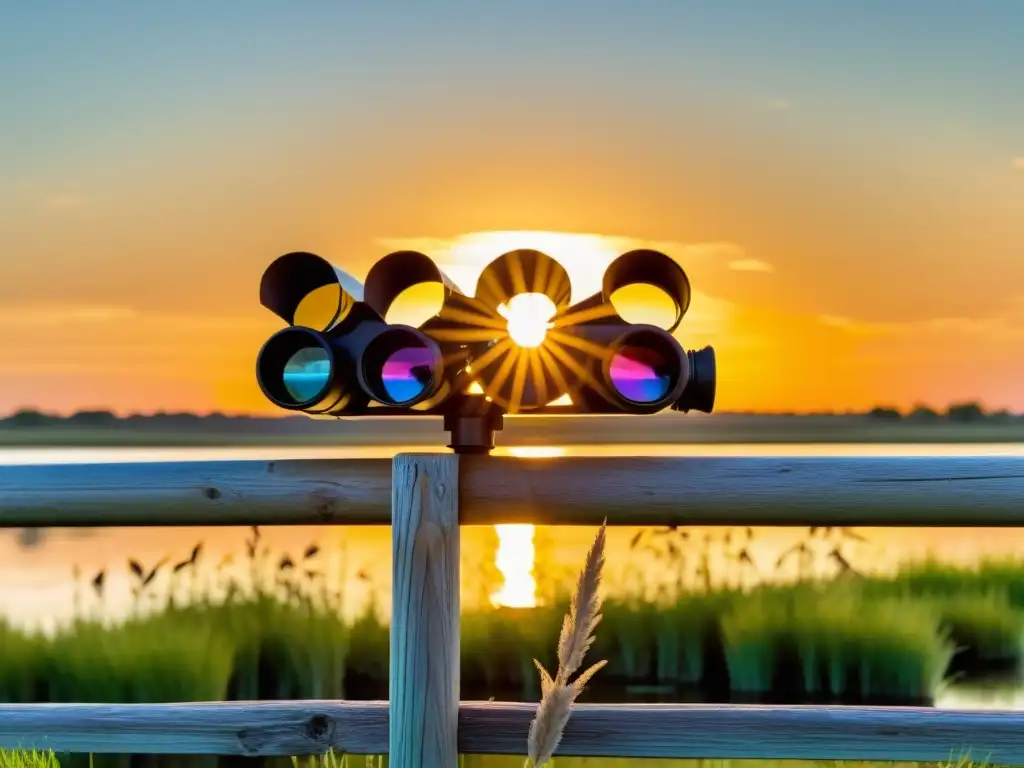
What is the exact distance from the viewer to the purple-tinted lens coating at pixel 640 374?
190 cm

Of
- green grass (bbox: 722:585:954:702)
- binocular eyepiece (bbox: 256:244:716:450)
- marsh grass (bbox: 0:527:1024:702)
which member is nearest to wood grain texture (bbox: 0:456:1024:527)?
binocular eyepiece (bbox: 256:244:716:450)

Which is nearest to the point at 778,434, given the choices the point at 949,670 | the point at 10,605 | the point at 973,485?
the point at 949,670

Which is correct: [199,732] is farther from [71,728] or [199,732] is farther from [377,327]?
[377,327]

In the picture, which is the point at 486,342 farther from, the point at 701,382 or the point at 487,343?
the point at 701,382

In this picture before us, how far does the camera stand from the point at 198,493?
219cm

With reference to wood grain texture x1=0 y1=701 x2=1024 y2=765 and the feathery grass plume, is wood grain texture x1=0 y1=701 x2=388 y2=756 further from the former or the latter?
the feathery grass plume

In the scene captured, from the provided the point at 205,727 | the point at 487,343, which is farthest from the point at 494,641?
the point at 487,343

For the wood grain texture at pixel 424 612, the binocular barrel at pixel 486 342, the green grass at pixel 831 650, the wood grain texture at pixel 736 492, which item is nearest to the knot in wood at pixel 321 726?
the wood grain texture at pixel 424 612

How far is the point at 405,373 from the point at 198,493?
62cm

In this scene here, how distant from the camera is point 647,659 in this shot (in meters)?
4.75

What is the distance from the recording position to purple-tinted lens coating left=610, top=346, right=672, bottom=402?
190 centimetres

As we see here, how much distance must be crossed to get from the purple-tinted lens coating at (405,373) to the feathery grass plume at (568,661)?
94 centimetres

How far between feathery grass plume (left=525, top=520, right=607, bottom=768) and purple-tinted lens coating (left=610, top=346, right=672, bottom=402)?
0.89 meters

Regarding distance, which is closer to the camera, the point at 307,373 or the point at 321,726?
the point at 307,373
